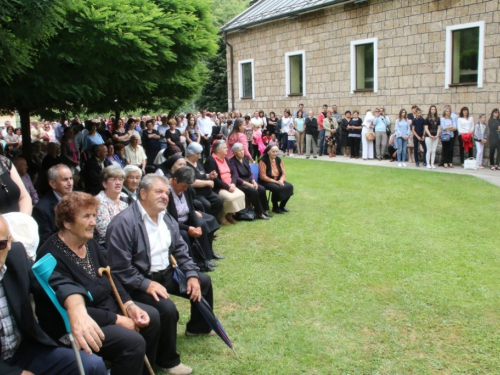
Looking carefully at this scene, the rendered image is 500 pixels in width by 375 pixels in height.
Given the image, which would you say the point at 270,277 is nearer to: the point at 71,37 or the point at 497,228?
the point at 497,228

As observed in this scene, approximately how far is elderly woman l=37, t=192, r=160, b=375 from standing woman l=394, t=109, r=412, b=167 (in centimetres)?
1505

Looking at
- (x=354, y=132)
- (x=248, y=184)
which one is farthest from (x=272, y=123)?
(x=248, y=184)

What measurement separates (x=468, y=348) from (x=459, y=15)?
15255 mm

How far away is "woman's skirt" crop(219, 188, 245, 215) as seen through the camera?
9.34 meters

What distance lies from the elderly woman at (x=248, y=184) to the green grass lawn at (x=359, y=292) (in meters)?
0.36

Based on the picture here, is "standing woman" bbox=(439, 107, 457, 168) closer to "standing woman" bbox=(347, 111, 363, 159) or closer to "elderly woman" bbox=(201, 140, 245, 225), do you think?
"standing woman" bbox=(347, 111, 363, 159)

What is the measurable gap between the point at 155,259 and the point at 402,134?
1453cm

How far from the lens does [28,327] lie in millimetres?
3121

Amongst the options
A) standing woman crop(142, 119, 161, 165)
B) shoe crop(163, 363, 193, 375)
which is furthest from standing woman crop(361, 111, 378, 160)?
shoe crop(163, 363, 193, 375)

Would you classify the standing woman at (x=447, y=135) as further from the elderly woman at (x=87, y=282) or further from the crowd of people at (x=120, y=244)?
the elderly woman at (x=87, y=282)

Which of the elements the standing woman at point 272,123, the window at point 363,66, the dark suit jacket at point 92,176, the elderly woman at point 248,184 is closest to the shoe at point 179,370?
the elderly woman at point 248,184

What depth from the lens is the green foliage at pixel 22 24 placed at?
18.5 ft

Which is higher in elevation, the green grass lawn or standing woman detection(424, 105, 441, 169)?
standing woman detection(424, 105, 441, 169)

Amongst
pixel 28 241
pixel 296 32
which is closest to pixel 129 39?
pixel 28 241
